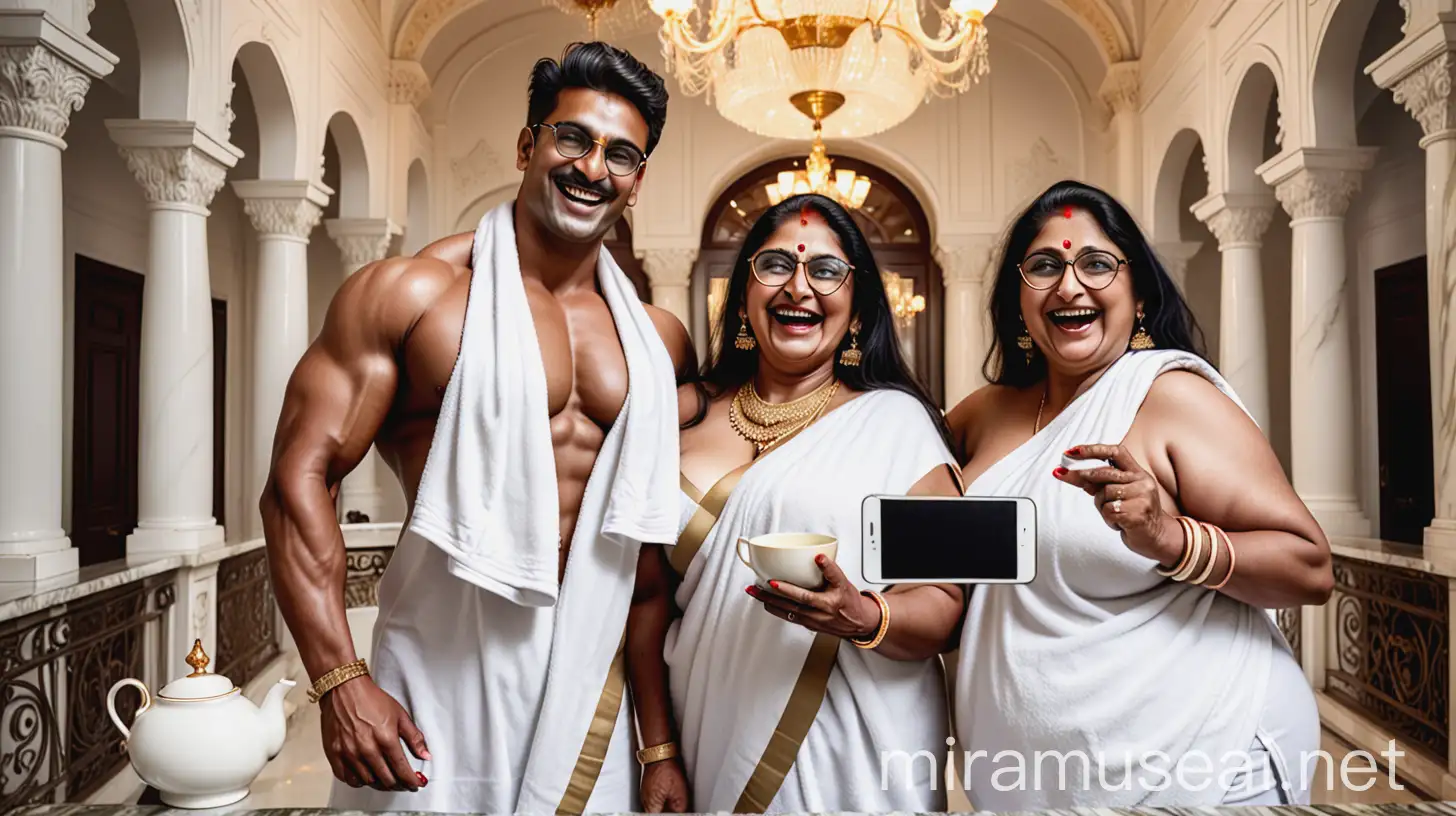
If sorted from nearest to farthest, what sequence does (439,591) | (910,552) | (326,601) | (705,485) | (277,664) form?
(910,552) → (326,601) → (439,591) → (705,485) → (277,664)

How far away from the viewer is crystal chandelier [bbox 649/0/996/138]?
18.0 ft

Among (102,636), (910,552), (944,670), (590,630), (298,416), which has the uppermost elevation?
(298,416)

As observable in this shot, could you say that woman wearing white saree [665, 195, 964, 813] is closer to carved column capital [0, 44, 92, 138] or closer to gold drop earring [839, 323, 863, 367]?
gold drop earring [839, 323, 863, 367]

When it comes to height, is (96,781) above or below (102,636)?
below

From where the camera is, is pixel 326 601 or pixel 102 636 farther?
pixel 102 636

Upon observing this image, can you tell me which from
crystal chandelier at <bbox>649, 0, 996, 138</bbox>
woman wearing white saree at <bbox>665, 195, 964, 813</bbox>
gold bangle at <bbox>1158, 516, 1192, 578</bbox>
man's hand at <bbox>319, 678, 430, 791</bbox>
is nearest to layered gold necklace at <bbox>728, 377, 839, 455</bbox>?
woman wearing white saree at <bbox>665, 195, 964, 813</bbox>

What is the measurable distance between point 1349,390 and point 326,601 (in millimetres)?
5924

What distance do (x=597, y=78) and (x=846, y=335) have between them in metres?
0.79

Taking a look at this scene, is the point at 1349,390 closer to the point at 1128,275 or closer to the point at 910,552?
the point at 1128,275

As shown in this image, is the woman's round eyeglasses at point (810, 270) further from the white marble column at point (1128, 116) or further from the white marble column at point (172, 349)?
the white marble column at point (1128, 116)

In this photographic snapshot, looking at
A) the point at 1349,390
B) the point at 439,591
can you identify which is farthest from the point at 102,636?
the point at 1349,390

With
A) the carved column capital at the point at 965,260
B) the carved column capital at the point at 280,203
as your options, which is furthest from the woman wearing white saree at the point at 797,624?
the carved column capital at the point at 965,260

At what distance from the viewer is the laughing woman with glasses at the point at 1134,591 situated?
1.77 m

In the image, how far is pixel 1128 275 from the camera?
6.78 feet
